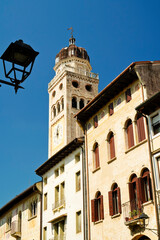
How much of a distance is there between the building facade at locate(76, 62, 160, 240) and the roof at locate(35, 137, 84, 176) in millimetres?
1316

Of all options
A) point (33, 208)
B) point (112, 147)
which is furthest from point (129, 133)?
point (33, 208)

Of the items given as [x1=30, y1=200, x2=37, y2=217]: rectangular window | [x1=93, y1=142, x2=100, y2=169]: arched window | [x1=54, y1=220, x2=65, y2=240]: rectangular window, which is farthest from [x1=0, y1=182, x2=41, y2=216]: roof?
[x1=93, y1=142, x2=100, y2=169]: arched window

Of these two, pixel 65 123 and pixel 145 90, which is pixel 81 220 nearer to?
pixel 145 90

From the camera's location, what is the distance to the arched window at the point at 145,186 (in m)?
21.2

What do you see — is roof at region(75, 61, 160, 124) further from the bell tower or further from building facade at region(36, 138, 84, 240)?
the bell tower

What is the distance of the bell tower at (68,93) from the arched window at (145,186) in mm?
41026

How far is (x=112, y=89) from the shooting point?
85.1 ft

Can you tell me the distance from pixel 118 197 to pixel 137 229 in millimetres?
2781

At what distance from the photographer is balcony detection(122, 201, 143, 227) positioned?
2111 cm

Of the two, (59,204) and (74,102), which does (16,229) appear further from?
(74,102)

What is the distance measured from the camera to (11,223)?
136ft

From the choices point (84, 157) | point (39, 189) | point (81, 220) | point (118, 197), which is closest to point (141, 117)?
point (118, 197)

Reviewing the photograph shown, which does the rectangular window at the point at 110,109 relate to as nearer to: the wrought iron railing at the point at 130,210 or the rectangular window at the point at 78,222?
the wrought iron railing at the point at 130,210

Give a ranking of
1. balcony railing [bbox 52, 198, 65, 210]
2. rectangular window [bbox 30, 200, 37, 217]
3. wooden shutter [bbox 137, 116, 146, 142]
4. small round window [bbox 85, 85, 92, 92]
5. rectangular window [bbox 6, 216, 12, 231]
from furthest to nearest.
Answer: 1. small round window [bbox 85, 85, 92, 92]
2. rectangular window [bbox 6, 216, 12, 231]
3. rectangular window [bbox 30, 200, 37, 217]
4. balcony railing [bbox 52, 198, 65, 210]
5. wooden shutter [bbox 137, 116, 146, 142]
